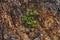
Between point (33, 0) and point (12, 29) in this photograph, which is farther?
point (33, 0)

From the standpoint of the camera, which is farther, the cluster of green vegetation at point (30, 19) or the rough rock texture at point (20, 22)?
the cluster of green vegetation at point (30, 19)

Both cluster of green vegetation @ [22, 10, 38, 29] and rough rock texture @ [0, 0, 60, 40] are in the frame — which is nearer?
rough rock texture @ [0, 0, 60, 40]

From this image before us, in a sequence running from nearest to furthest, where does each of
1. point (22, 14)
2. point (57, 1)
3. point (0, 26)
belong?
point (0, 26)
point (22, 14)
point (57, 1)

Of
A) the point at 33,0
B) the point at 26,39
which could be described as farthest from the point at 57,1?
the point at 26,39

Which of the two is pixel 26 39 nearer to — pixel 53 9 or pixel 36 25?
pixel 36 25
